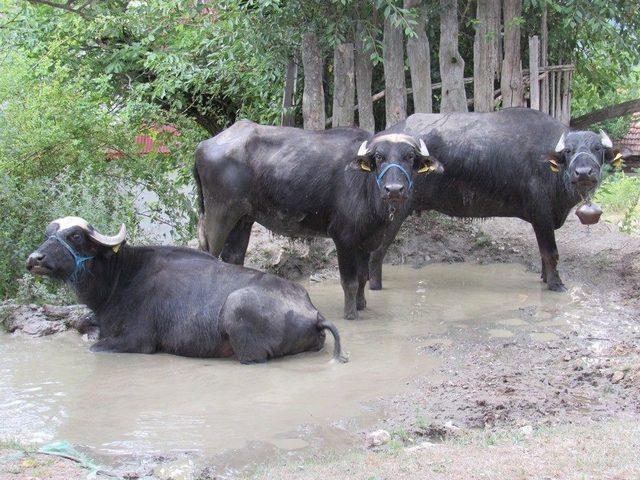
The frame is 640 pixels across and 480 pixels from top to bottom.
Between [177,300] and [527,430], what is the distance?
325 centimetres

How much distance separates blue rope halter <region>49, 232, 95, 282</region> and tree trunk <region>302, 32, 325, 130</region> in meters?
4.27

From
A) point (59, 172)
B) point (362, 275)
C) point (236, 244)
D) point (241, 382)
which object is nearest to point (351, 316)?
point (362, 275)

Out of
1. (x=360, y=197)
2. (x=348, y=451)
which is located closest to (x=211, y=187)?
(x=360, y=197)

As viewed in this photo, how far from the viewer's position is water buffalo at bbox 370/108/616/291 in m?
9.21

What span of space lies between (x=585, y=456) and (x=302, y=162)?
15.6ft

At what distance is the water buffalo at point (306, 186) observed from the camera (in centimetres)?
820

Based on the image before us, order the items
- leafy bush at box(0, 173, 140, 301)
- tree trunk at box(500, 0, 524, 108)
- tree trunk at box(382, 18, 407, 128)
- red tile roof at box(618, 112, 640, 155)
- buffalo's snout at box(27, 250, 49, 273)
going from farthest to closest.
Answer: red tile roof at box(618, 112, 640, 155) < tree trunk at box(500, 0, 524, 108) < tree trunk at box(382, 18, 407, 128) < leafy bush at box(0, 173, 140, 301) < buffalo's snout at box(27, 250, 49, 273)

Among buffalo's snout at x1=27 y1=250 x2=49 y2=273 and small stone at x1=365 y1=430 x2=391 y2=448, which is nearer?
small stone at x1=365 y1=430 x2=391 y2=448

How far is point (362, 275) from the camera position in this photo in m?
8.57

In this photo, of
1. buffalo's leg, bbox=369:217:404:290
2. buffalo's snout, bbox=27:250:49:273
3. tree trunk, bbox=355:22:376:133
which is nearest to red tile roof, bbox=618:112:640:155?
tree trunk, bbox=355:22:376:133

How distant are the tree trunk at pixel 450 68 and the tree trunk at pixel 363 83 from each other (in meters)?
0.91

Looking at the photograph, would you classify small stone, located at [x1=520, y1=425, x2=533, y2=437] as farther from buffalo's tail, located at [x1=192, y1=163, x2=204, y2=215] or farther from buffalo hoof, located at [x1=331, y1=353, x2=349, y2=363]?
buffalo's tail, located at [x1=192, y1=163, x2=204, y2=215]

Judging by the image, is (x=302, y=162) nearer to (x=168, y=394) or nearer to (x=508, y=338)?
(x=508, y=338)

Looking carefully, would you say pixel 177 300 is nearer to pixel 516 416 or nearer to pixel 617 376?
pixel 516 416
